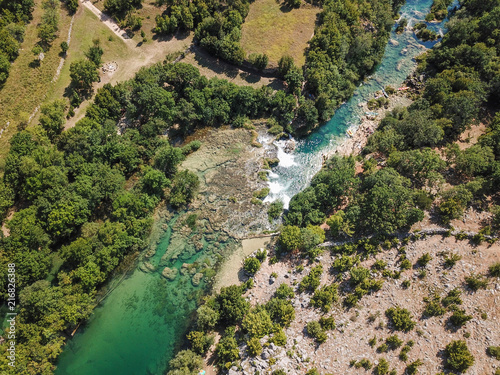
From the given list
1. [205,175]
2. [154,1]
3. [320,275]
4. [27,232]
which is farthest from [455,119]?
→ [27,232]

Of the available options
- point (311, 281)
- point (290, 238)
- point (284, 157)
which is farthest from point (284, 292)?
point (284, 157)

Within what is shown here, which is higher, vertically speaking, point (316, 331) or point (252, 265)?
point (252, 265)

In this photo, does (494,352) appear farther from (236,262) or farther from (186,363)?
(186,363)

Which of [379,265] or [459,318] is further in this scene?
[379,265]

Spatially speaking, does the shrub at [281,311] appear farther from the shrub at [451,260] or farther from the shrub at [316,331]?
the shrub at [451,260]

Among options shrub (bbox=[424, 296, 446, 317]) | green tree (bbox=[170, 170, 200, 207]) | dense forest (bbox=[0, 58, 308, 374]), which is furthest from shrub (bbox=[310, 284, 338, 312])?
dense forest (bbox=[0, 58, 308, 374])

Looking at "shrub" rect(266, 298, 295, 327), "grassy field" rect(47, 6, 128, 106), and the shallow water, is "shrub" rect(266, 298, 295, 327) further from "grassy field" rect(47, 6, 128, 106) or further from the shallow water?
"grassy field" rect(47, 6, 128, 106)
